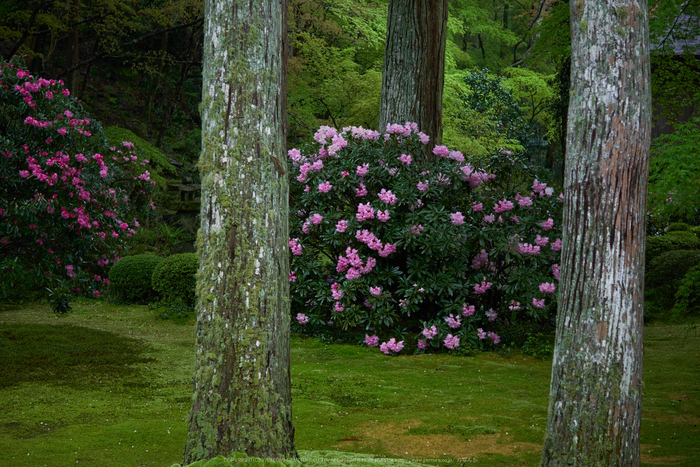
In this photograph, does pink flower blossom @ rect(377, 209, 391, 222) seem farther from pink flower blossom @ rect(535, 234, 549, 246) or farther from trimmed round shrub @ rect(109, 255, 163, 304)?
trimmed round shrub @ rect(109, 255, 163, 304)

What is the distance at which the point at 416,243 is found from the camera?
7.42m

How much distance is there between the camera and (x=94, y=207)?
7.07 metres

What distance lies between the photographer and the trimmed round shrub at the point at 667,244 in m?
12.5

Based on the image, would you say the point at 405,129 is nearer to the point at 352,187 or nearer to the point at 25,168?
the point at 352,187

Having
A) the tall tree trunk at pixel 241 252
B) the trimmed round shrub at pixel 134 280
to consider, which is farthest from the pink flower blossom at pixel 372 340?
the trimmed round shrub at pixel 134 280

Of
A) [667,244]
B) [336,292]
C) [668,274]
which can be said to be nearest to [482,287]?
[336,292]

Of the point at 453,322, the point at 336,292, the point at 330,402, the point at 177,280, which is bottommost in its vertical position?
the point at 330,402

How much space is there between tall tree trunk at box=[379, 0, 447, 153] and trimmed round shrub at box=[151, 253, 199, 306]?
12.6 feet

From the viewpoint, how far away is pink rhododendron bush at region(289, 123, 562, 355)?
7523mm

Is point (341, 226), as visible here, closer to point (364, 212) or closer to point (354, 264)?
point (364, 212)

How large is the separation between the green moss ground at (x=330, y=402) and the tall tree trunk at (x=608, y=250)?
0.74m

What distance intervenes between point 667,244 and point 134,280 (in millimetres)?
10019

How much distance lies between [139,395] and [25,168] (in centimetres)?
258

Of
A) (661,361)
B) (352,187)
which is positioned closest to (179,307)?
(352,187)
